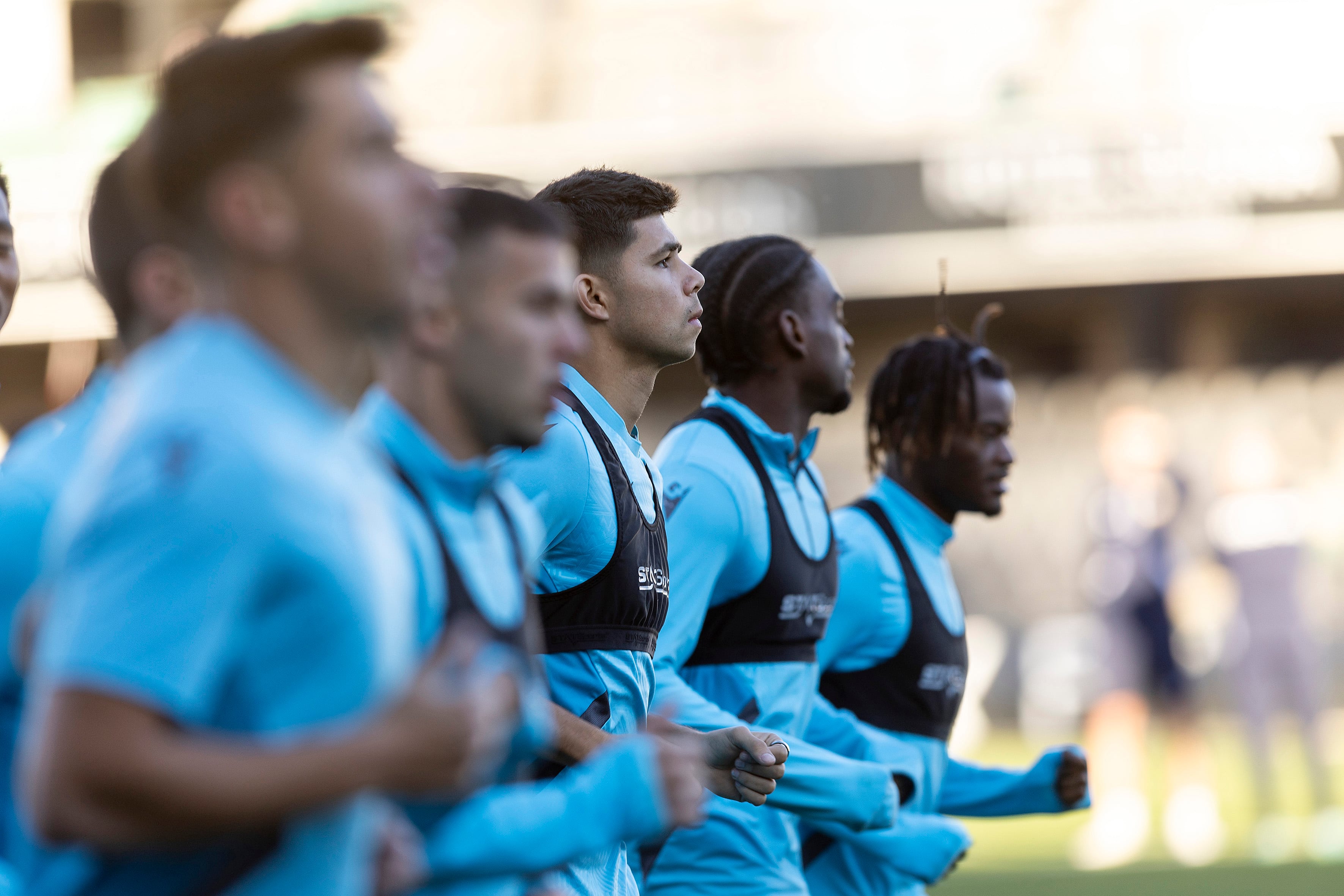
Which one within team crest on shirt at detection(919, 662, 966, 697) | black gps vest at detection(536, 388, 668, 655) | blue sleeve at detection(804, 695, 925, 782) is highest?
black gps vest at detection(536, 388, 668, 655)

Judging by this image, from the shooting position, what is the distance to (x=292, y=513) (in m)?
1.62

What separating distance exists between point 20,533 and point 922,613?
2.91 metres

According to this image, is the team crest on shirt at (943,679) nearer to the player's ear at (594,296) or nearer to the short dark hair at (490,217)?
the player's ear at (594,296)

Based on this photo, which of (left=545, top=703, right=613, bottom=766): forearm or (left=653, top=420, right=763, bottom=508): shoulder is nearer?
(left=545, top=703, right=613, bottom=766): forearm

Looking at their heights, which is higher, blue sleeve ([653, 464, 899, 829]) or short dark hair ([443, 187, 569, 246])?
short dark hair ([443, 187, 569, 246])

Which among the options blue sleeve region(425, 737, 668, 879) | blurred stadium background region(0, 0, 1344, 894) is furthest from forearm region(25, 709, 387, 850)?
blurred stadium background region(0, 0, 1344, 894)

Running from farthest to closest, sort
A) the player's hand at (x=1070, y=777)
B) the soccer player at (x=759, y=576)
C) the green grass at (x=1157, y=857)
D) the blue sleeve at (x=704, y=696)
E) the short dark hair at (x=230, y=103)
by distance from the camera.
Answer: the green grass at (x=1157, y=857)
the player's hand at (x=1070, y=777)
the soccer player at (x=759, y=576)
the blue sleeve at (x=704, y=696)
the short dark hair at (x=230, y=103)

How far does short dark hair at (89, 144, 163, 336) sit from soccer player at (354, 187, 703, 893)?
1.96 feet

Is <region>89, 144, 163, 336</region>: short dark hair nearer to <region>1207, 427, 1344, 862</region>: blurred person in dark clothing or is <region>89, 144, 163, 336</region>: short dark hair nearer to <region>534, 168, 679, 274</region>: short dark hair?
<region>534, 168, 679, 274</region>: short dark hair

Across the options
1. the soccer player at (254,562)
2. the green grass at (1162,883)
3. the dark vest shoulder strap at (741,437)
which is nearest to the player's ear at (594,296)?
Result: the dark vest shoulder strap at (741,437)

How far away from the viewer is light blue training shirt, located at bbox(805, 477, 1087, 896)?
14.3 feet

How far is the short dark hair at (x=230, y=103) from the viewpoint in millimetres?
1728

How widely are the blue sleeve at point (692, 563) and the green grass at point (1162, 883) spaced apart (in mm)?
5254

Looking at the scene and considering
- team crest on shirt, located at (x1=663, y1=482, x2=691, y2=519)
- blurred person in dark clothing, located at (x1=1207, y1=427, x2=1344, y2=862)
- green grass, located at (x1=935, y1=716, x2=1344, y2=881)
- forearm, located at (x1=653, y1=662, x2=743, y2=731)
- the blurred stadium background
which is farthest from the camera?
the blurred stadium background
